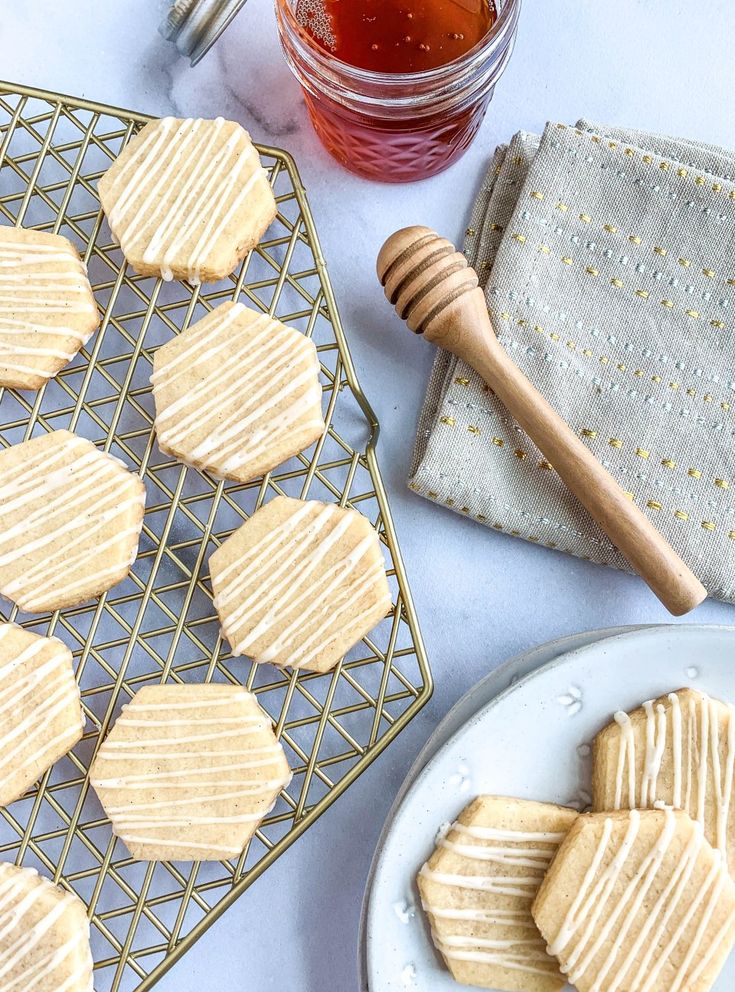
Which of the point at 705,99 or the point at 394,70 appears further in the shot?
the point at 705,99

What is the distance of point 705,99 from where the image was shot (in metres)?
1.01

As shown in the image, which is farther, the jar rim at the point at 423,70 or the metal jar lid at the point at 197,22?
the metal jar lid at the point at 197,22

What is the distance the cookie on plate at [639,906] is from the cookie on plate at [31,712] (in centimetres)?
45

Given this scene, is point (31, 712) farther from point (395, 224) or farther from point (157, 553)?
point (395, 224)

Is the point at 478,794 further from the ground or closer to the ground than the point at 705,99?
closer to the ground

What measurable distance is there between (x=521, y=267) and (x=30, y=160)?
507 millimetres

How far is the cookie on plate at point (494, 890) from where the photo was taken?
0.83 m

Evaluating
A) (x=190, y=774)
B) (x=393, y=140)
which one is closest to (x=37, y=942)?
(x=190, y=774)

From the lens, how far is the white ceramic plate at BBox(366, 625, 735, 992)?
32.6 inches

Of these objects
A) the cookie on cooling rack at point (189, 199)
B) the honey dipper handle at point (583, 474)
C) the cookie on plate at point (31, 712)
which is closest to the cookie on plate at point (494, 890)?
the honey dipper handle at point (583, 474)

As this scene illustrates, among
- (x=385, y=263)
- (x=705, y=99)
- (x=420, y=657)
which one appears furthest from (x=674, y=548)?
(x=705, y=99)

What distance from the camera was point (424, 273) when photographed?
0.88 m

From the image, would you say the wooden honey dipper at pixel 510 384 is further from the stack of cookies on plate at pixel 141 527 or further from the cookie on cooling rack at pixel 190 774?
the cookie on cooling rack at pixel 190 774

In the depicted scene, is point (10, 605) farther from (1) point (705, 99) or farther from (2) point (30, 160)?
(1) point (705, 99)
